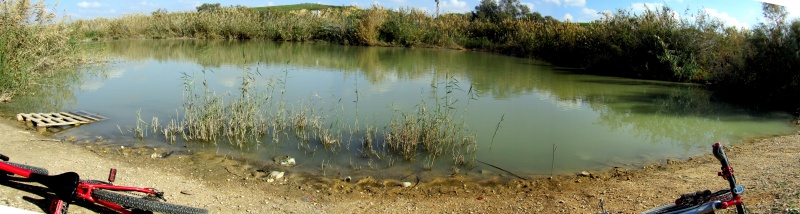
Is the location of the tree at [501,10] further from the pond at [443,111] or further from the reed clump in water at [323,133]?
the reed clump in water at [323,133]

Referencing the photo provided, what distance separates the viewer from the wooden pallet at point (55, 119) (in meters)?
8.92

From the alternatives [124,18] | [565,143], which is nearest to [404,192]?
[565,143]

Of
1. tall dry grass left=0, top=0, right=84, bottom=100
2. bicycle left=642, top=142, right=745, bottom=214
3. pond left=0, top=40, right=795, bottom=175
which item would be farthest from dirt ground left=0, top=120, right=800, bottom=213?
tall dry grass left=0, top=0, right=84, bottom=100

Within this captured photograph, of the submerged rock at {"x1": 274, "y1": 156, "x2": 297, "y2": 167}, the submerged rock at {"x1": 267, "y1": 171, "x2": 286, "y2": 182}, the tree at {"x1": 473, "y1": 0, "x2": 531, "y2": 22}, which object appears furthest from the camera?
the tree at {"x1": 473, "y1": 0, "x2": 531, "y2": 22}

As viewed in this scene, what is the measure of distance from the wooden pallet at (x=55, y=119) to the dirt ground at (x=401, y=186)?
1197 millimetres

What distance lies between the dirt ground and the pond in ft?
1.97

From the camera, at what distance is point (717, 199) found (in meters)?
3.02

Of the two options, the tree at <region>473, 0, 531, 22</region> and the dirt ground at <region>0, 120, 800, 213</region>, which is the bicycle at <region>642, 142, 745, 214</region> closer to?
the dirt ground at <region>0, 120, 800, 213</region>

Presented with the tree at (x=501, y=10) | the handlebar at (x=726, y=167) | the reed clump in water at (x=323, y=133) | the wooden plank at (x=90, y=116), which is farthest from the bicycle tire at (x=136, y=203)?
the tree at (x=501, y=10)

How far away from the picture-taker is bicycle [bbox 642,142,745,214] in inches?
113

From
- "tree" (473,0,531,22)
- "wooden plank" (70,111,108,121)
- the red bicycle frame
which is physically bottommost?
"wooden plank" (70,111,108,121)

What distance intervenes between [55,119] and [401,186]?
21.5 feet

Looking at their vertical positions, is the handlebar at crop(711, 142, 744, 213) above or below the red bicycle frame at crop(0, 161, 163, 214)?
above

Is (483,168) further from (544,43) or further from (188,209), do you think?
(544,43)
